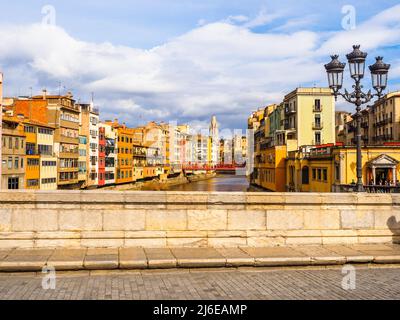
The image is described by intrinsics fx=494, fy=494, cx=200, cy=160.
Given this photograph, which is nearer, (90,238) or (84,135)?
(90,238)

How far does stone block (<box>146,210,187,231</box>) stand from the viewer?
1193 cm

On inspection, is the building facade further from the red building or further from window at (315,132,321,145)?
window at (315,132,321,145)

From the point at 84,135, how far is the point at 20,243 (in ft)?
240

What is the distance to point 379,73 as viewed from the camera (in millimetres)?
18109

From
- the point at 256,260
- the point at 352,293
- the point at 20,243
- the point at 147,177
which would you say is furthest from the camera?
the point at 147,177

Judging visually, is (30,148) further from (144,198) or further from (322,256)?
(322,256)

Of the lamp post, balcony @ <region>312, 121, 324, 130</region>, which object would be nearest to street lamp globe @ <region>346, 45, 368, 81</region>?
the lamp post

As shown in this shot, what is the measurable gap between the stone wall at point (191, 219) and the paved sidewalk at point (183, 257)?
39 cm

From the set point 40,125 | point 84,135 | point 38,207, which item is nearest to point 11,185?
point 40,125

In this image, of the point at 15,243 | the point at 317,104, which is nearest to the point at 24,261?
the point at 15,243

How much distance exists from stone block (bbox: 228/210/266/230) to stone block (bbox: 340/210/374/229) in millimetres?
2160

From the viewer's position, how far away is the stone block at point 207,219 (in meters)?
12.1
